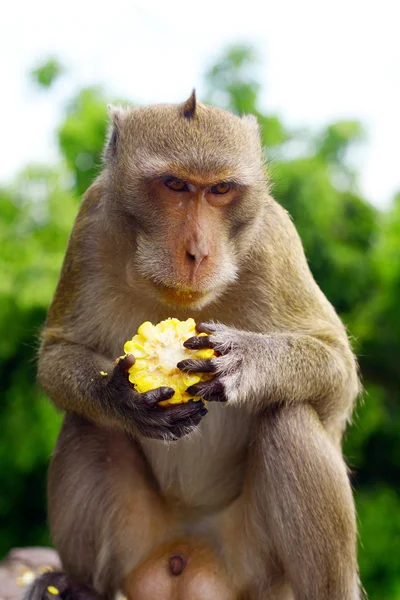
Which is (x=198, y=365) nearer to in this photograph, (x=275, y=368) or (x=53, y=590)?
(x=275, y=368)

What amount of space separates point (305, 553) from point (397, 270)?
5688 millimetres

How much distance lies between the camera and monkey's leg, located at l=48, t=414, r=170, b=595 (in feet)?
15.0

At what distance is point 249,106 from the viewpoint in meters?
10.2

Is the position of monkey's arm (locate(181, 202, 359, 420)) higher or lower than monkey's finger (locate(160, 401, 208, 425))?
higher

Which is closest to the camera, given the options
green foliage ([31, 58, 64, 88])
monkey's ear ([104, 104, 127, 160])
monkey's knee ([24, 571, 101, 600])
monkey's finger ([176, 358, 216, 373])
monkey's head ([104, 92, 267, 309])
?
monkey's finger ([176, 358, 216, 373])

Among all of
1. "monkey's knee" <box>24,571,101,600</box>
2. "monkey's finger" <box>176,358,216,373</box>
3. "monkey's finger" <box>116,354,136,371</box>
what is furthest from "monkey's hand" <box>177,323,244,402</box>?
"monkey's knee" <box>24,571,101,600</box>

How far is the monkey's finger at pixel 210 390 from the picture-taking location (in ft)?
11.9

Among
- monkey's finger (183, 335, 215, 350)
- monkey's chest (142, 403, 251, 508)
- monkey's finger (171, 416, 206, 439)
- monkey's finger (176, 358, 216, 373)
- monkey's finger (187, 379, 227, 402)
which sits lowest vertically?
monkey's chest (142, 403, 251, 508)

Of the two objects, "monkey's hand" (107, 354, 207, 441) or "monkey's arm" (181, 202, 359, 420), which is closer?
"monkey's hand" (107, 354, 207, 441)

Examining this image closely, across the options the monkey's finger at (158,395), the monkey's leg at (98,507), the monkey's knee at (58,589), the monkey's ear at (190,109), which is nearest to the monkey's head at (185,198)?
the monkey's ear at (190,109)

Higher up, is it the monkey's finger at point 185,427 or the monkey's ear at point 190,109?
the monkey's ear at point 190,109

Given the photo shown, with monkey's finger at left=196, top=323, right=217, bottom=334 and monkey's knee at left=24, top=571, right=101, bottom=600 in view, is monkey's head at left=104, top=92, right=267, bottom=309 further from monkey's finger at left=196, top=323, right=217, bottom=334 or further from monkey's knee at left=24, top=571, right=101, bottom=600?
monkey's knee at left=24, top=571, right=101, bottom=600

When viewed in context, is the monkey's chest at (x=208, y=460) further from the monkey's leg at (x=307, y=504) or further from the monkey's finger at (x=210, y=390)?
the monkey's finger at (x=210, y=390)

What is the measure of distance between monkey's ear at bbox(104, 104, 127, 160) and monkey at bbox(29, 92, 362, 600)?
11 mm
